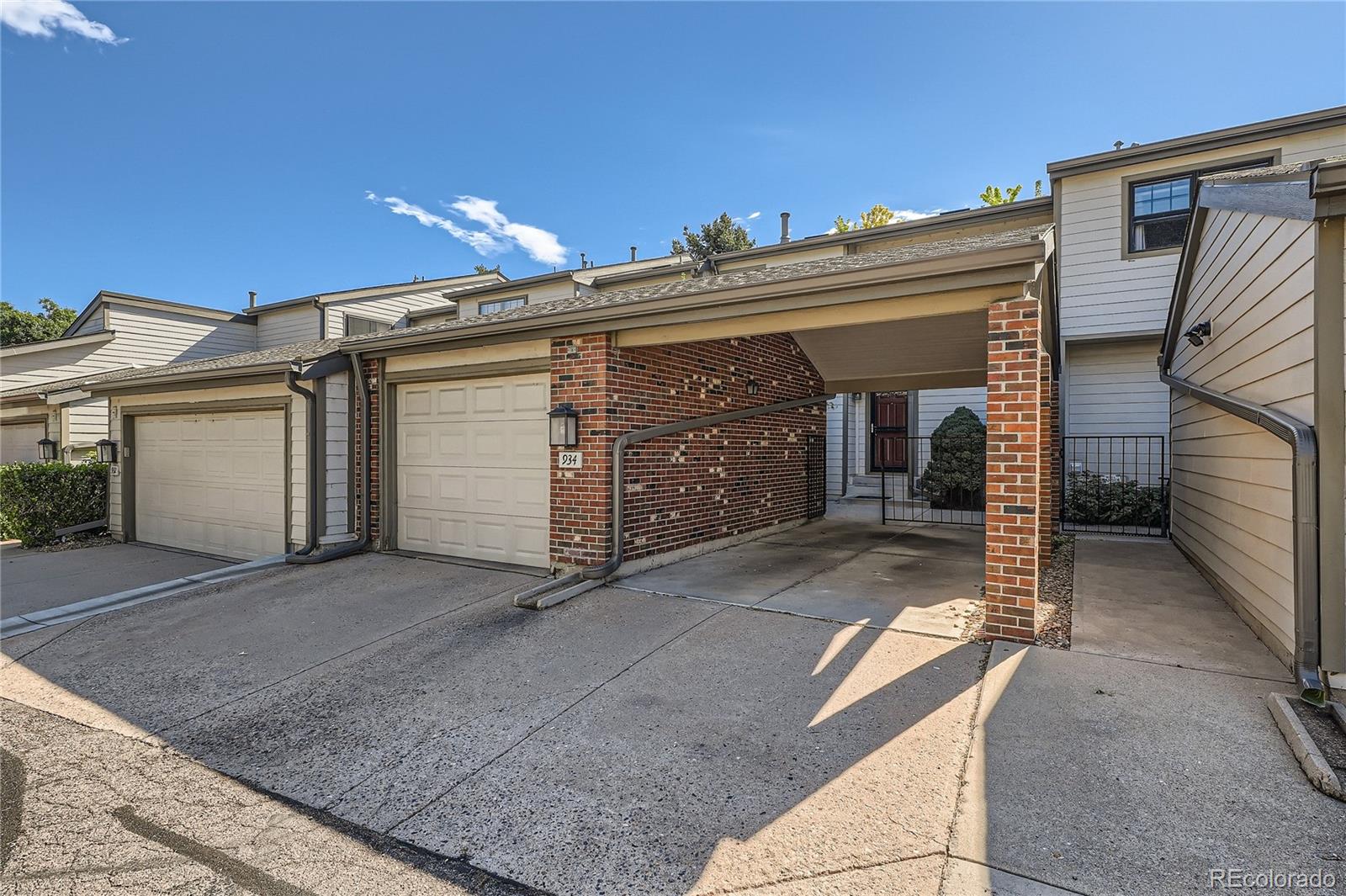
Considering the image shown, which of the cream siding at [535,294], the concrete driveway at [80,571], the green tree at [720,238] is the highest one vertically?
the green tree at [720,238]

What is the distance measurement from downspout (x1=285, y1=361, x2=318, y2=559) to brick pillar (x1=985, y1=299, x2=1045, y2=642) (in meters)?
6.80

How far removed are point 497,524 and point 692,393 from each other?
2568 millimetres

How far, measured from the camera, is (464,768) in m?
2.85

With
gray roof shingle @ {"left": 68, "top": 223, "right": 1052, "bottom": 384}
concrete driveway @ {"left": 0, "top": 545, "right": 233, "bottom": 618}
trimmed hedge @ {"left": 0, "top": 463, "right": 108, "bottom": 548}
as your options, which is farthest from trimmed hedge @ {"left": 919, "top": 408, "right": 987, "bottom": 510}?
trimmed hedge @ {"left": 0, "top": 463, "right": 108, "bottom": 548}

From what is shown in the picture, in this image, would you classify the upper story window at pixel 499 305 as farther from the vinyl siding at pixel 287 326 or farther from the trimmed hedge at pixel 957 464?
the trimmed hedge at pixel 957 464

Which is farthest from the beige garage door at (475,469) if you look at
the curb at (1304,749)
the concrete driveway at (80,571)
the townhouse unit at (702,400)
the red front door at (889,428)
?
the red front door at (889,428)

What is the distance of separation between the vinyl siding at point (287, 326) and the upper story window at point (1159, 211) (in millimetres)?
17493

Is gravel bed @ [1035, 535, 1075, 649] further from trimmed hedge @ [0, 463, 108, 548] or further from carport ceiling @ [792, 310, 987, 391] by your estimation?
trimmed hedge @ [0, 463, 108, 548]

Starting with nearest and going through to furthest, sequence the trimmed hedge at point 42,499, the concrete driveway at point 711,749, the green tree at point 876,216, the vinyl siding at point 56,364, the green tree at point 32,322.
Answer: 1. the concrete driveway at point 711,749
2. the trimmed hedge at point 42,499
3. the vinyl siding at point 56,364
4. the green tree at point 876,216
5. the green tree at point 32,322

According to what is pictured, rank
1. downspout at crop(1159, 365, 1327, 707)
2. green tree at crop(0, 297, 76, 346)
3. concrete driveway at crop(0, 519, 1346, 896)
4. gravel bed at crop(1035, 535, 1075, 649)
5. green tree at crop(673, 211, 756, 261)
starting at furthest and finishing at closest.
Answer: green tree at crop(0, 297, 76, 346) < green tree at crop(673, 211, 756, 261) < gravel bed at crop(1035, 535, 1075, 649) < downspout at crop(1159, 365, 1327, 707) < concrete driveway at crop(0, 519, 1346, 896)

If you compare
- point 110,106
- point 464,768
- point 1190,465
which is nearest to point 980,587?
point 1190,465

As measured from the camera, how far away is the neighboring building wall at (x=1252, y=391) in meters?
3.49

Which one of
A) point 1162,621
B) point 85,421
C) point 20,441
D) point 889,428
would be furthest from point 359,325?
point 1162,621

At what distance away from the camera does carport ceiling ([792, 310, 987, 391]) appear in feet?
23.9
